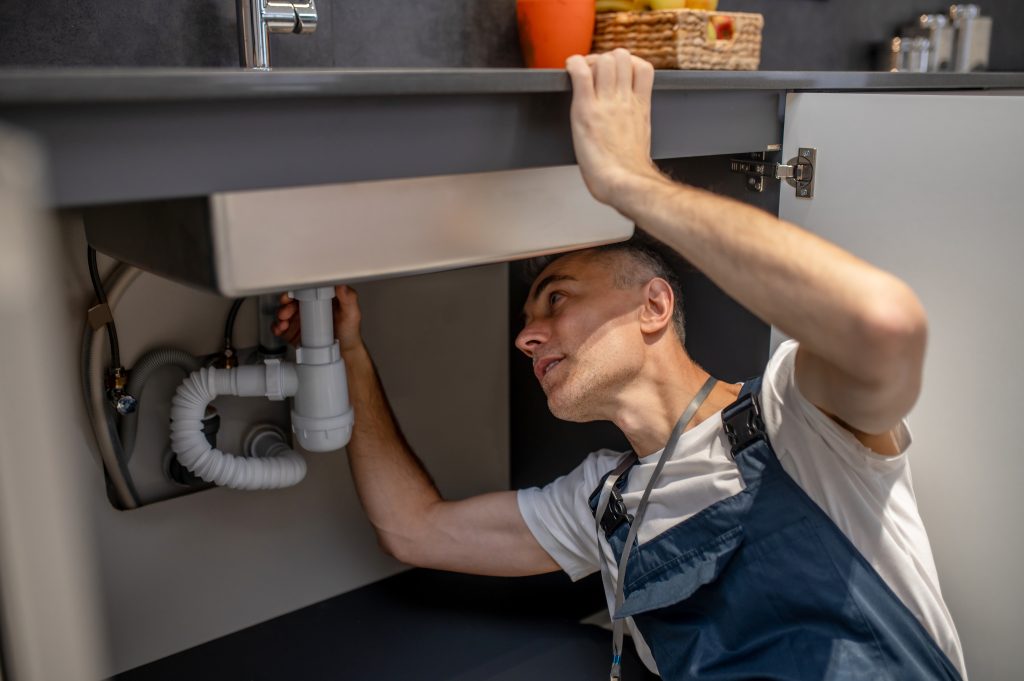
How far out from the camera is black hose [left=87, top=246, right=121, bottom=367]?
3.93 ft

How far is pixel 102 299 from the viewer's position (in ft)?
4.03

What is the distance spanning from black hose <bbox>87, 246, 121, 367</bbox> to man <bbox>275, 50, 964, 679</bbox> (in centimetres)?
23

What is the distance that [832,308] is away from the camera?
0.81 m

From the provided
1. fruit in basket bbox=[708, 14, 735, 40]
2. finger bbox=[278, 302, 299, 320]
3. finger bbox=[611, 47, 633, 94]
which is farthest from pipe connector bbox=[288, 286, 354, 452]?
fruit in basket bbox=[708, 14, 735, 40]

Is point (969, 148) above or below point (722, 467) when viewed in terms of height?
above

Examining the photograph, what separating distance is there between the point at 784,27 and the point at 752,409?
113 cm

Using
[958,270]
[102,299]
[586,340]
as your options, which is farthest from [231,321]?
[958,270]

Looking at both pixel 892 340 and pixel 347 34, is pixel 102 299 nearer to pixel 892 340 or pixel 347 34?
pixel 347 34

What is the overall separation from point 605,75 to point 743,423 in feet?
1.45

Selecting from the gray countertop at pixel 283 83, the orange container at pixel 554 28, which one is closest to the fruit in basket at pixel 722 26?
the orange container at pixel 554 28

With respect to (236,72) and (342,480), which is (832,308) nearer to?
(236,72)

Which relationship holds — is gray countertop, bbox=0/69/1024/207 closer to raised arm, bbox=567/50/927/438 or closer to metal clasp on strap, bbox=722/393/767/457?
raised arm, bbox=567/50/927/438

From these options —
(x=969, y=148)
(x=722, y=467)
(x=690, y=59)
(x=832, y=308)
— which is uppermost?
(x=690, y=59)

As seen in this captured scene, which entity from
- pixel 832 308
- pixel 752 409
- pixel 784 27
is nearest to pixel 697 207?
pixel 832 308
